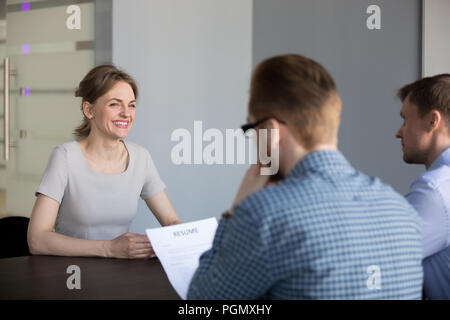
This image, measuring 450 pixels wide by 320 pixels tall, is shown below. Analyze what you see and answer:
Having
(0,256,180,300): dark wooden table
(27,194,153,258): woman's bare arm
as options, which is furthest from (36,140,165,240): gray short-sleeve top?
(0,256,180,300): dark wooden table

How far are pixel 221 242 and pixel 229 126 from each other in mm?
3775

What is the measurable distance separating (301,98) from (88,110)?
5.88ft

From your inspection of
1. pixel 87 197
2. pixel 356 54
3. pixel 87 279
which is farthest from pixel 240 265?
pixel 356 54

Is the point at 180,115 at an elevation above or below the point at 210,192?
above

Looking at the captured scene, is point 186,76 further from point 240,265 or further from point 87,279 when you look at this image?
point 240,265

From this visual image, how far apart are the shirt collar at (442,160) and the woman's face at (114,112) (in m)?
1.45

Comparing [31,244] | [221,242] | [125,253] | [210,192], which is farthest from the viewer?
[210,192]

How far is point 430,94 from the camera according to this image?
87.0 inches

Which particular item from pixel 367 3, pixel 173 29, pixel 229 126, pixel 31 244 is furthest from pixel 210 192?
pixel 31 244

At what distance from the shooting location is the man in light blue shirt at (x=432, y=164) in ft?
6.18

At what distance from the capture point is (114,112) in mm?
2771

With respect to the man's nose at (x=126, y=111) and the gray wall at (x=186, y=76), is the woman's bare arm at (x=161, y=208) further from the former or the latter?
the gray wall at (x=186, y=76)

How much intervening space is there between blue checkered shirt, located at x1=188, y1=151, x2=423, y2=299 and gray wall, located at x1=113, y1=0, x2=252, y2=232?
3182 mm
